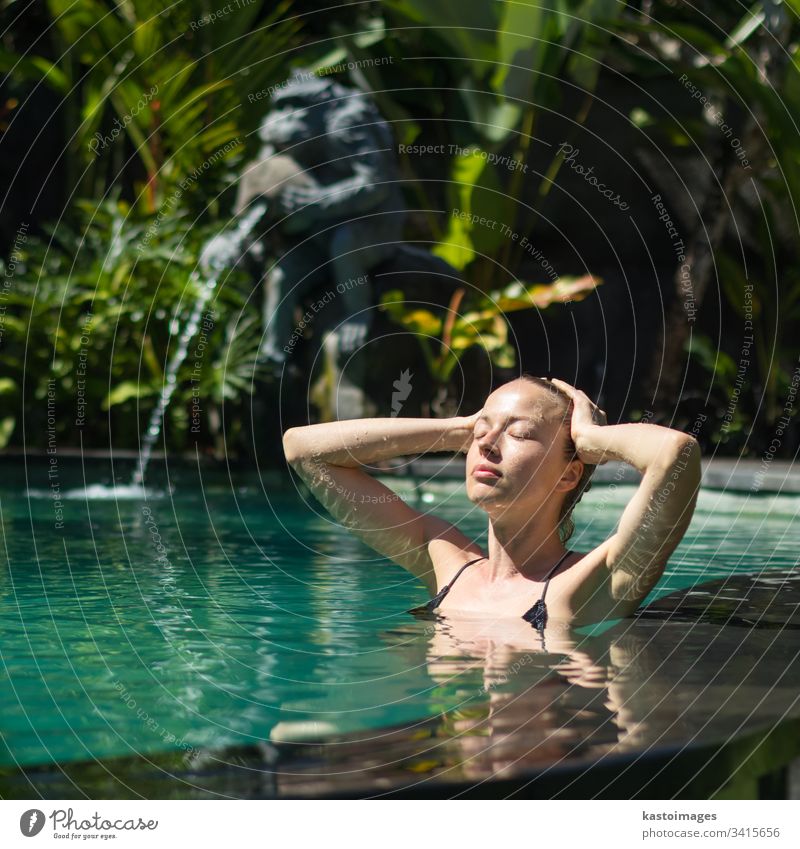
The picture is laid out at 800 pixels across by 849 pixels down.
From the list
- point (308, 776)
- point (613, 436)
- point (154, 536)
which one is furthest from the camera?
point (154, 536)

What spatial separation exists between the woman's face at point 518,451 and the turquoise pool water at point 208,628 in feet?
1.61

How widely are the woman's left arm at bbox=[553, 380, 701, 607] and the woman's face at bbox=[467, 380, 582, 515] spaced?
76mm

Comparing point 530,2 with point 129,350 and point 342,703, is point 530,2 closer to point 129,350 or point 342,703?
point 129,350

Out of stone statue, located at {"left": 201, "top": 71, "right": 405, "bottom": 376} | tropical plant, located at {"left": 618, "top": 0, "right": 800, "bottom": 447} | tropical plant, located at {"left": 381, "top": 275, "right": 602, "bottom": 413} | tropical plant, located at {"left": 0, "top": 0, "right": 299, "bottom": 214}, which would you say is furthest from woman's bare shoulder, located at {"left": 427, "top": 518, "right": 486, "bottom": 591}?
tropical plant, located at {"left": 0, "top": 0, "right": 299, "bottom": 214}

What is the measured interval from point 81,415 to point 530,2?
566 cm

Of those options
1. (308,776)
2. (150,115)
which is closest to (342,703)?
(308,776)

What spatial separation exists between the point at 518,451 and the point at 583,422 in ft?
0.63

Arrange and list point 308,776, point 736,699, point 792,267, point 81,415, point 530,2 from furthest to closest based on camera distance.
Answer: point 792,267
point 81,415
point 530,2
point 736,699
point 308,776

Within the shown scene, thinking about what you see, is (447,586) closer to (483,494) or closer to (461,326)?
(483,494)

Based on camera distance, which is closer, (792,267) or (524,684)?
(524,684)

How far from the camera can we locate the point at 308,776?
205 centimetres

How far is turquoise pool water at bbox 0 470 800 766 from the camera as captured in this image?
262cm

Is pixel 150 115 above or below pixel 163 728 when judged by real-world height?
above

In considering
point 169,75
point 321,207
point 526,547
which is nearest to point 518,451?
point 526,547
